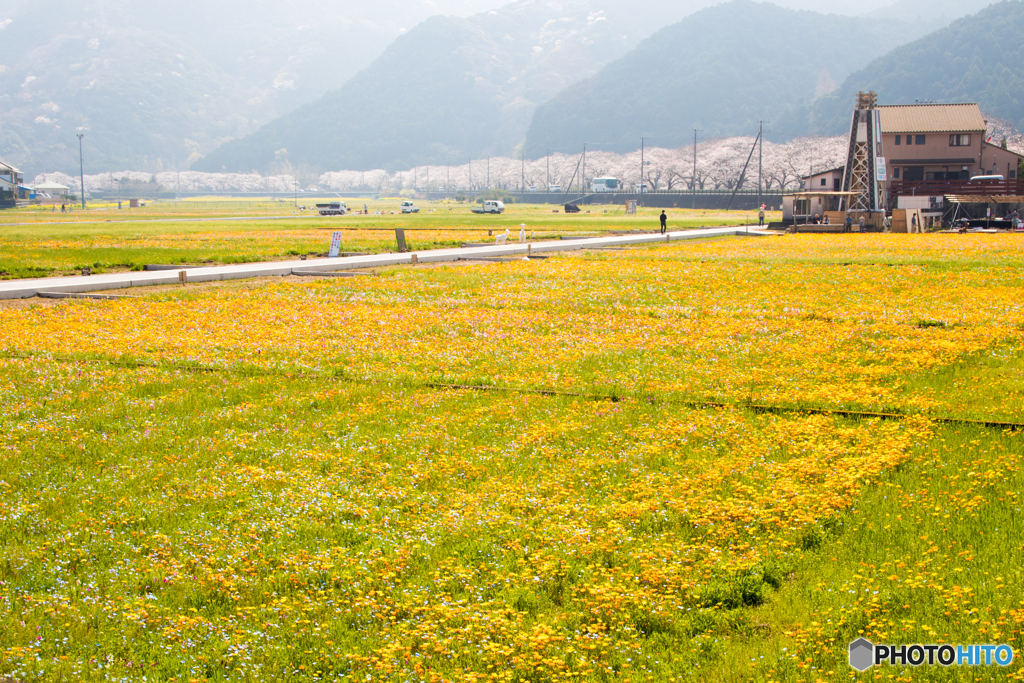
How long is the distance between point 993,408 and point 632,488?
20.4ft

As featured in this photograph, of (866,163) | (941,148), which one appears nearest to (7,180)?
(866,163)

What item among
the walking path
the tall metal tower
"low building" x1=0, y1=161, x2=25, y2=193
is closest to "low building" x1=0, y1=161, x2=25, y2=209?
"low building" x1=0, y1=161, x2=25, y2=193

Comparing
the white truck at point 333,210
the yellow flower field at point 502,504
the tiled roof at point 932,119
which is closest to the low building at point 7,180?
the white truck at point 333,210

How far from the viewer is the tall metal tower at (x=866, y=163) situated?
2913 inches

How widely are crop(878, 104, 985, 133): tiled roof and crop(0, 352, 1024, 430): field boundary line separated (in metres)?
94.5

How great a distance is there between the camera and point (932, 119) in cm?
9675

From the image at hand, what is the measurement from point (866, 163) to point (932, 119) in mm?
28646

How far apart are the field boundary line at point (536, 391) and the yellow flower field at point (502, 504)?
72 mm

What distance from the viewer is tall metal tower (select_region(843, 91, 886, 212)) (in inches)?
2913

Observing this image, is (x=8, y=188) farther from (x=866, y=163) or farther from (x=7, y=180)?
(x=866, y=163)

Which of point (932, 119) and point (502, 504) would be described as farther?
point (932, 119)

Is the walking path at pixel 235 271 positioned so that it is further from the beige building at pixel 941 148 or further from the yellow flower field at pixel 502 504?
the beige building at pixel 941 148

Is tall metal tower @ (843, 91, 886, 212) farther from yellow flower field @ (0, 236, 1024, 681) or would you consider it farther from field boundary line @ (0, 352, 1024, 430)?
field boundary line @ (0, 352, 1024, 430)

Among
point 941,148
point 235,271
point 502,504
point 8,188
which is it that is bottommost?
point 502,504
